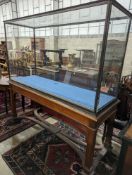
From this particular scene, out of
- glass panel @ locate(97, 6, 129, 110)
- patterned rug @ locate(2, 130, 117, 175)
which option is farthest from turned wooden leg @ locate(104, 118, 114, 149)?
glass panel @ locate(97, 6, 129, 110)

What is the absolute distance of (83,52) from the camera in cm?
414

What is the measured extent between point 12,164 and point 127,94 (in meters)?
1.71

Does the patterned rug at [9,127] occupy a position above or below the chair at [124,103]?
below

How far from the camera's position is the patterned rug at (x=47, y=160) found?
1.68m

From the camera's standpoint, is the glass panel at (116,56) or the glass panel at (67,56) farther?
the glass panel at (67,56)

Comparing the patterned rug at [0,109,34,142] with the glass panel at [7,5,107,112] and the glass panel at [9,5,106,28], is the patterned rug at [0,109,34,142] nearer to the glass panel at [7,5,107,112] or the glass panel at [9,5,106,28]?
the glass panel at [7,5,107,112]

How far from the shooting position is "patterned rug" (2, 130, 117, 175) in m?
1.68

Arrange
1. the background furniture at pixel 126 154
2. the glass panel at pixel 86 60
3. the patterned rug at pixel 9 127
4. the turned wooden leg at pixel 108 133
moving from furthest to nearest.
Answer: the patterned rug at pixel 9 127, the turned wooden leg at pixel 108 133, the glass panel at pixel 86 60, the background furniture at pixel 126 154

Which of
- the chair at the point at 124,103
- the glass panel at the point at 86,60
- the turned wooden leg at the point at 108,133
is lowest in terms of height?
the turned wooden leg at the point at 108,133

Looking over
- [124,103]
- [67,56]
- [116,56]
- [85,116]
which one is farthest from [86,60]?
[85,116]

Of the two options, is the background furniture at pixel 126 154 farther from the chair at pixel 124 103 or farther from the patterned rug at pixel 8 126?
the patterned rug at pixel 8 126

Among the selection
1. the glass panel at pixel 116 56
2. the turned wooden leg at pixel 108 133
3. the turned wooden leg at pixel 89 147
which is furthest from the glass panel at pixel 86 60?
the turned wooden leg at pixel 108 133

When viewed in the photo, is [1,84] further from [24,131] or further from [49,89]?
[49,89]

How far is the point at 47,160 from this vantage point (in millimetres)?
1825
